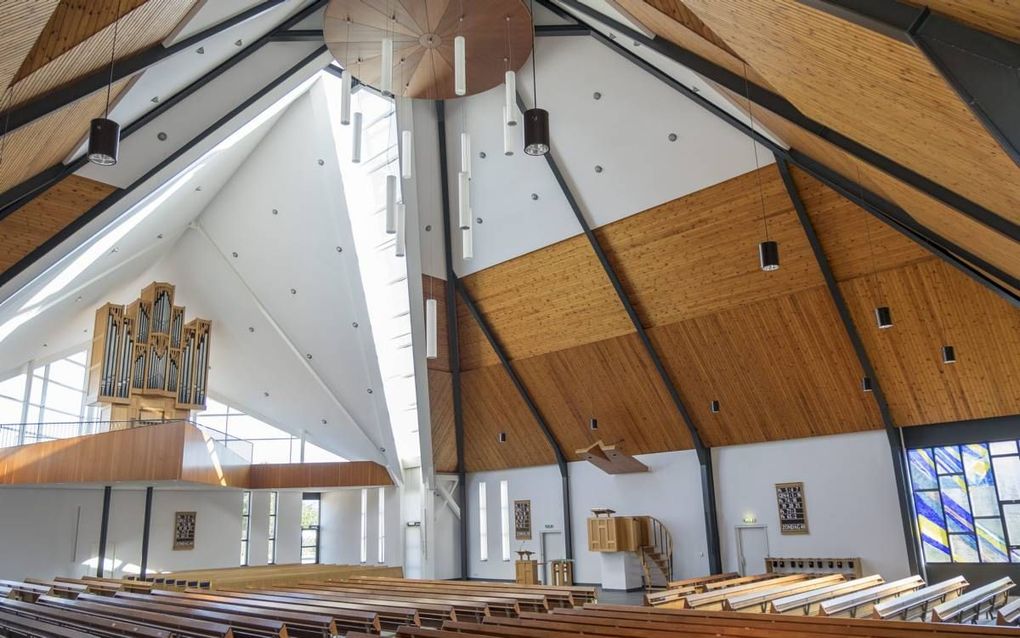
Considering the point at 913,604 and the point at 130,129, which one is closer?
the point at 913,604

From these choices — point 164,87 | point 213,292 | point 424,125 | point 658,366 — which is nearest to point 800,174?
point 658,366

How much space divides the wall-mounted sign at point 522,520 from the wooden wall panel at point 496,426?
0.98 metres

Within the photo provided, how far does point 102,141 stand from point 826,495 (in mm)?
13695

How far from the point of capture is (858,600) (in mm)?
8727

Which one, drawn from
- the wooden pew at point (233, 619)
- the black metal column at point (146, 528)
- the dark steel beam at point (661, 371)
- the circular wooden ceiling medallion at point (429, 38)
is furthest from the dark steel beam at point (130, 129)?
the black metal column at point (146, 528)

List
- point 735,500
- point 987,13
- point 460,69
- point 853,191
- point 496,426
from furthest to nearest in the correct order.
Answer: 1. point 496,426
2. point 735,500
3. point 853,191
4. point 460,69
5. point 987,13

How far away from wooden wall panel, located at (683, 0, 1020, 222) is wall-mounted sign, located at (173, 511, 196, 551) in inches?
702

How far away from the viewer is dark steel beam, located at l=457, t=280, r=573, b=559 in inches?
640

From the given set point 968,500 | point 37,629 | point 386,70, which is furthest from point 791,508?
point 37,629

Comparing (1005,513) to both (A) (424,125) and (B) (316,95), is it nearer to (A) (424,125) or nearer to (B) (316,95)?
(A) (424,125)

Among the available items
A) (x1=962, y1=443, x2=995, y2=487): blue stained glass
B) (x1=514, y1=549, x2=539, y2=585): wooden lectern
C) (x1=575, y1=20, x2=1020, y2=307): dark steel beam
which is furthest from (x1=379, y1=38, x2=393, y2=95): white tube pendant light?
(x1=962, y1=443, x2=995, y2=487): blue stained glass

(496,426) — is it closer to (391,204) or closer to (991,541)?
(391,204)

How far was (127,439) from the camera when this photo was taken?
15141 millimetres

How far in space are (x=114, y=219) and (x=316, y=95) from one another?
13.4ft
